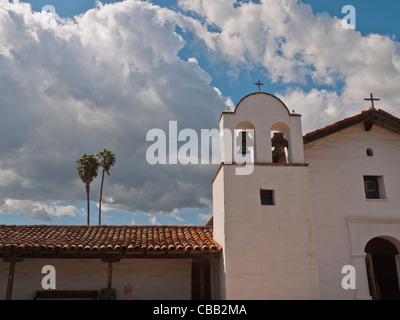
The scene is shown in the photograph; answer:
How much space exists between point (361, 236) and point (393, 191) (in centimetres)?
207

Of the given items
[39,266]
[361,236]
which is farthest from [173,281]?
[361,236]

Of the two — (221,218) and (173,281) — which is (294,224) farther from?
(173,281)

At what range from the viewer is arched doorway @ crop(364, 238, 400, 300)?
41.7ft

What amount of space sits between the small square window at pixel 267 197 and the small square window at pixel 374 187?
3.55 m

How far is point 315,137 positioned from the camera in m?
13.0

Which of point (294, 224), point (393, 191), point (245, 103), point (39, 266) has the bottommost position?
point (39, 266)

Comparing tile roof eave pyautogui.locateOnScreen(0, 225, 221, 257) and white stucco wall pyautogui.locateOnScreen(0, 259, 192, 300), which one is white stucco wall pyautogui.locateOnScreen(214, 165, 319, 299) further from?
white stucco wall pyautogui.locateOnScreen(0, 259, 192, 300)

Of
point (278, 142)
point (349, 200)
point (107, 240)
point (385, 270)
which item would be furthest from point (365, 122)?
point (107, 240)

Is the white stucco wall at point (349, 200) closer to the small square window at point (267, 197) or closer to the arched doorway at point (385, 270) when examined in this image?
the arched doorway at point (385, 270)

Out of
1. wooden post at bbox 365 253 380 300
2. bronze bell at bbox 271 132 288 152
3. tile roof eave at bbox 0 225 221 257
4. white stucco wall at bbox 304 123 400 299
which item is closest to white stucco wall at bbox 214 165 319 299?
white stucco wall at bbox 304 123 400 299

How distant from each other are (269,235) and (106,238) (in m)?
5.73

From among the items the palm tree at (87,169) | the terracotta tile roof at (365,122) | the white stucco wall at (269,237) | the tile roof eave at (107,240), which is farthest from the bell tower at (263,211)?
the palm tree at (87,169)

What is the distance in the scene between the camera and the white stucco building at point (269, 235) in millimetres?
11641
